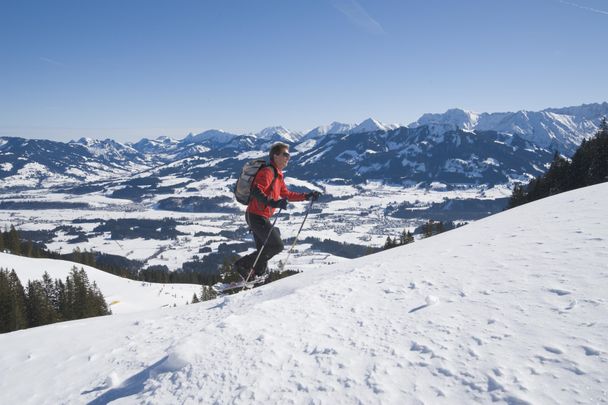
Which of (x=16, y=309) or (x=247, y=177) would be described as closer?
(x=247, y=177)

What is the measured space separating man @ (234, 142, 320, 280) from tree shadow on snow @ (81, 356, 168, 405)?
Result: 4517 mm

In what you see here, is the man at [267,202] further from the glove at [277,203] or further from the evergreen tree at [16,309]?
the evergreen tree at [16,309]

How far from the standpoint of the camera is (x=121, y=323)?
793 cm

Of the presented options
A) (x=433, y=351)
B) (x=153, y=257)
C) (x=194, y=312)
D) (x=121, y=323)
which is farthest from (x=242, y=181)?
(x=153, y=257)

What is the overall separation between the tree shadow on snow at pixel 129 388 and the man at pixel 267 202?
4.52m

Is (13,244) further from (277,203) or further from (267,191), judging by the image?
(277,203)

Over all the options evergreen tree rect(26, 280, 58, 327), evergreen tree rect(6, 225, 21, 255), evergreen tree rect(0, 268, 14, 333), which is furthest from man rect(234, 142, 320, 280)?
evergreen tree rect(6, 225, 21, 255)

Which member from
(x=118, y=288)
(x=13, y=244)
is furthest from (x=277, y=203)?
(x=13, y=244)

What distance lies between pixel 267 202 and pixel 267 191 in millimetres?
316

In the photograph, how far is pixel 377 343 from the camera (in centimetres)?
469

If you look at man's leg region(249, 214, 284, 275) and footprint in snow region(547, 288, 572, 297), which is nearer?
footprint in snow region(547, 288, 572, 297)

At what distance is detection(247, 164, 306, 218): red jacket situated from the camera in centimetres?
885

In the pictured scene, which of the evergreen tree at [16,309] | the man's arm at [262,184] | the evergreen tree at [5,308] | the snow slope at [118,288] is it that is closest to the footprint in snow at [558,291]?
the man's arm at [262,184]

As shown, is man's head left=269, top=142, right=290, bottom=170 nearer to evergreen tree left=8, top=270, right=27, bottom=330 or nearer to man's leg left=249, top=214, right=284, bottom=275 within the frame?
man's leg left=249, top=214, right=284, bottom=275
